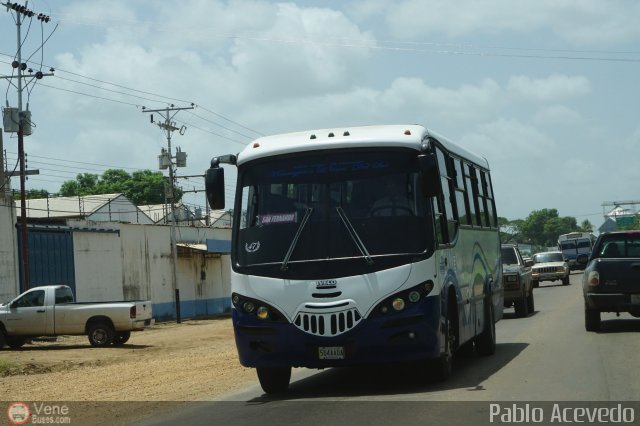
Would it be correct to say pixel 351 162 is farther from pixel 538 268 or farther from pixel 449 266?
pixel 538 268

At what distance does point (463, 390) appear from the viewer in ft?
38.4

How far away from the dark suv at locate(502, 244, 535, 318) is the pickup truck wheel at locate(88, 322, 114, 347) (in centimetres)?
1112

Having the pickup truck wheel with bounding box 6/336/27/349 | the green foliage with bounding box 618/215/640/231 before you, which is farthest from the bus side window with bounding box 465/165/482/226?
the green foliage with bounding box 618/215/640/231

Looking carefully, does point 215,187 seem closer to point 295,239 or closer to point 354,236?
point 295,239

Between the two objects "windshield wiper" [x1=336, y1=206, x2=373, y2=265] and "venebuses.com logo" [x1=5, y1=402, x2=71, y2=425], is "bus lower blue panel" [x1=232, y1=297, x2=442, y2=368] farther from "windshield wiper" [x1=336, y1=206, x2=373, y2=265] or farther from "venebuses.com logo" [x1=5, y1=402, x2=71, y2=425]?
"venebuses.com logo" [x1=5, y1=402, x2=71, y2=425]

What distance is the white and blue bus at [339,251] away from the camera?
38.0 feet

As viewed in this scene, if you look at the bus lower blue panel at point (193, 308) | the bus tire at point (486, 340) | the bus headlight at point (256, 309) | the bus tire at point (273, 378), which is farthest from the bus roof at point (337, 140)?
the bus lower blue panel at point (193, 308)

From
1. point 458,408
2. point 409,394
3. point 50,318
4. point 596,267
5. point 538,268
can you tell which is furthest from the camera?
point 538,268

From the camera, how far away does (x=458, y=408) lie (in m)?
10.2

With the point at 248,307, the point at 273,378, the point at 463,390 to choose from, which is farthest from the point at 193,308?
the point at 463,390

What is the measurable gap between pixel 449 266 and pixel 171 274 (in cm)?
3479

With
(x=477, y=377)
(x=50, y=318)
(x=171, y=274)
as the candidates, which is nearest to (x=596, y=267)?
(x=477, y=377)

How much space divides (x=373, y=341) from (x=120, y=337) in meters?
18.4

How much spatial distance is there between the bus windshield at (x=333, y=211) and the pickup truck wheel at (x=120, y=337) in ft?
55.1
